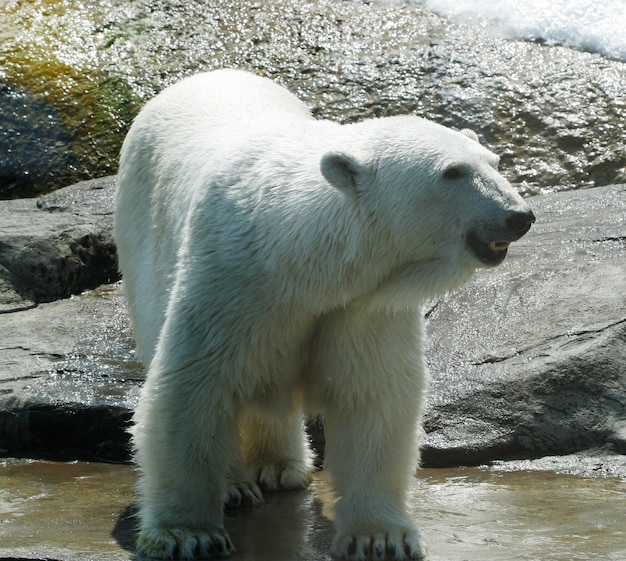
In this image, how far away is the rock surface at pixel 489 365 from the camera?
4.85 meters

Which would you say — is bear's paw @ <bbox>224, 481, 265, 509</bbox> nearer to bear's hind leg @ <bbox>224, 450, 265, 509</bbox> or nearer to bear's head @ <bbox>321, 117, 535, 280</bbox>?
bear's hind leg @ <bbox>224, 450, 265, 509</bbox>

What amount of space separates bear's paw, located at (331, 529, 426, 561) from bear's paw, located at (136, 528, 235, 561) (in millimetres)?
377

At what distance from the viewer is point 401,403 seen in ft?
11.9

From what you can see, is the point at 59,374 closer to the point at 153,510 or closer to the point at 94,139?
the point at 153,510

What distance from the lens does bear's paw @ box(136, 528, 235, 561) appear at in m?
3.54

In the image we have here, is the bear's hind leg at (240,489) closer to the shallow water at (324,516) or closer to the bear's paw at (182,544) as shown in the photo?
the shallow water at (324,516)

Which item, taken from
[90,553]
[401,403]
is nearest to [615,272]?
[401,403]

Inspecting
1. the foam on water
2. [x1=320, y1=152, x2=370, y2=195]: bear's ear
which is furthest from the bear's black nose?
the foam on water

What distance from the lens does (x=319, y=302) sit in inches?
134

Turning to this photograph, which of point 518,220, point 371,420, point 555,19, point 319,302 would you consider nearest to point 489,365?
point 371,420

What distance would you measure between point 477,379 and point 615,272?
1038 mm

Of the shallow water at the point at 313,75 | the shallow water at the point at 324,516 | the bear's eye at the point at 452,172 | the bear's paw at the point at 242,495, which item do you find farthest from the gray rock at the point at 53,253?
the bear's eye at the point at 452,172

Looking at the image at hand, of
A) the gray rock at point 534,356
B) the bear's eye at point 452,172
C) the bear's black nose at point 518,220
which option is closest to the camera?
the bear's black nose at point 518,220

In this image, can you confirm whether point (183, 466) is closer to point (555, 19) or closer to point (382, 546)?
point (382, 546)
